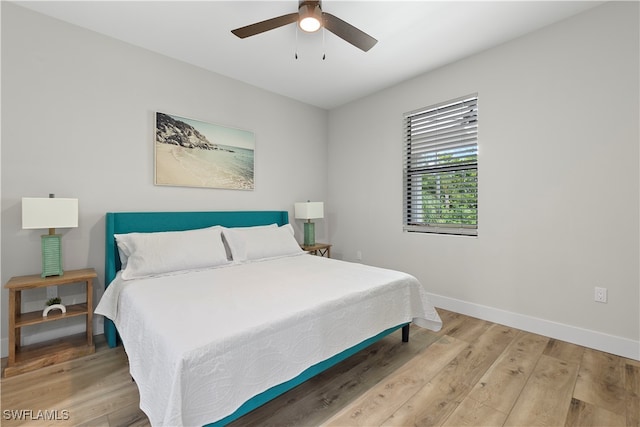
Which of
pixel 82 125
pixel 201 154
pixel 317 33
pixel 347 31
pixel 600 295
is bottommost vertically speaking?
pixel 600 295

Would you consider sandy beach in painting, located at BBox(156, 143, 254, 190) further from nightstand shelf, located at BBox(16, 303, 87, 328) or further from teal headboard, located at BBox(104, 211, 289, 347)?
nightstand shelf, located at BBox(16, 303, 87, 328)

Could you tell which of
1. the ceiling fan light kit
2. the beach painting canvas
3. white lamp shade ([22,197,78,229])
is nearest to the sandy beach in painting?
the beach painting canvas

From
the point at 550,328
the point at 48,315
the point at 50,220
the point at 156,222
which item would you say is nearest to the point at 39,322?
the point at 48,315

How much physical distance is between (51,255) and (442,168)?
3731 mm

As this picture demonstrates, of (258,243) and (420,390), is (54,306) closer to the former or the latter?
(258,243)

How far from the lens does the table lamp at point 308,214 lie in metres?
3.93

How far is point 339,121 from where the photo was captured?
177 inches

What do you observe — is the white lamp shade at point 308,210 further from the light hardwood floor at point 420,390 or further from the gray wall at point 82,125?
the light hardwood floor at point 420,390

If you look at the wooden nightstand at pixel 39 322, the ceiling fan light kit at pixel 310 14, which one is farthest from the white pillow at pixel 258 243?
the ceiling fan light kit at pixel 310 14

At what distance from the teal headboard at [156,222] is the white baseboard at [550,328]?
2.44 meters

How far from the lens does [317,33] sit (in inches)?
102

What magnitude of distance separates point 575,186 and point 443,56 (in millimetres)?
1759

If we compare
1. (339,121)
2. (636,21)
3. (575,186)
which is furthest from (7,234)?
(636,21)

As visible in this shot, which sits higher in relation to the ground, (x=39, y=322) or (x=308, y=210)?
(x=308, y=210)
